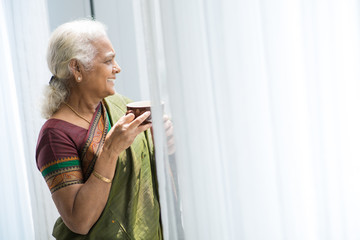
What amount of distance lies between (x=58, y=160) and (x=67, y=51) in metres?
0.35

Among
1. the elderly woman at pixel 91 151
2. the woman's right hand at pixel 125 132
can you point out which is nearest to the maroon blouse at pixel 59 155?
the elderly woman at pixel 91 151

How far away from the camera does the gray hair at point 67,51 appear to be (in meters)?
1.61

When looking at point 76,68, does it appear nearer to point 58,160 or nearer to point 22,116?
point 58,160

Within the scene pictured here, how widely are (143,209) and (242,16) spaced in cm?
85

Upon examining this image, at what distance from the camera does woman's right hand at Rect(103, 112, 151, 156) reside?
1477 millimetres

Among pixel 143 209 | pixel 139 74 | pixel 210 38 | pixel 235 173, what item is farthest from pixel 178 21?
pixel 139 74

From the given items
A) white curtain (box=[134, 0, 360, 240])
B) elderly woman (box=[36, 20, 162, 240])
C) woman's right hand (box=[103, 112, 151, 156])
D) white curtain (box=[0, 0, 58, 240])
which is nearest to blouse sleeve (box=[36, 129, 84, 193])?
elderly woman (box=[36, 20, 162, 240])

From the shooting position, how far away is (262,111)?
1.04m

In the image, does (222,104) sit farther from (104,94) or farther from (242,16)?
(104,94)

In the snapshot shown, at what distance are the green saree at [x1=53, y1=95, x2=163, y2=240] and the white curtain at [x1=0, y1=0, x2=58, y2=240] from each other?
3.02 ft

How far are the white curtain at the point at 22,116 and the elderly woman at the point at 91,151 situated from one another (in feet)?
2.86

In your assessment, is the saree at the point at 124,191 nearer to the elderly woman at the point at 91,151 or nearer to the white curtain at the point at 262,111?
the elderly woman at the point at 91,151

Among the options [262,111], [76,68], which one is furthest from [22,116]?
[262,111]

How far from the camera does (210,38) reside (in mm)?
1056
